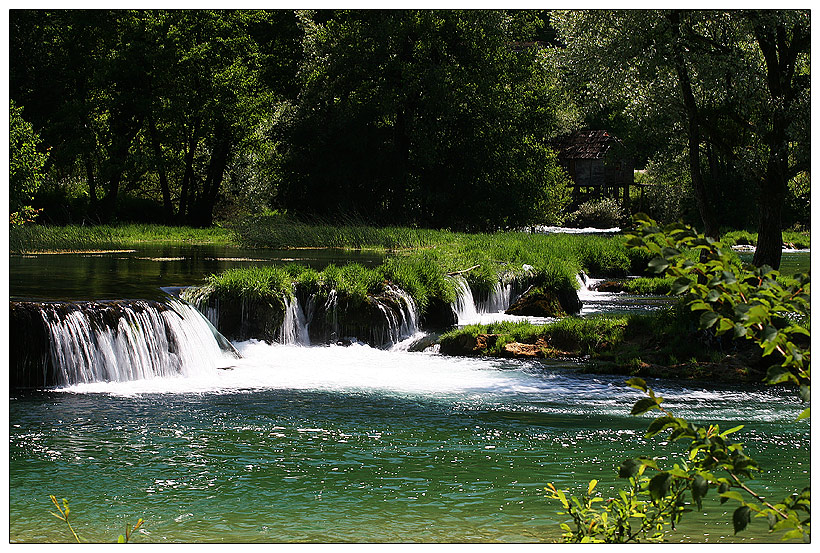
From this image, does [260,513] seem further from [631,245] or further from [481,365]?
[481,365]

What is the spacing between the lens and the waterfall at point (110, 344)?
40.0 feet

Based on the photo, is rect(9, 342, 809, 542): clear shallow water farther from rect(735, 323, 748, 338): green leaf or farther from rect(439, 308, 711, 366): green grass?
rect(735, 323, 748, 338): green leaf

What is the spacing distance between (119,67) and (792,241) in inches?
1199

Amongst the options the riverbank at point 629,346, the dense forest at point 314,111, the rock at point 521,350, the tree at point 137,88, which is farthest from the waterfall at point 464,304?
the tree at point 137,88

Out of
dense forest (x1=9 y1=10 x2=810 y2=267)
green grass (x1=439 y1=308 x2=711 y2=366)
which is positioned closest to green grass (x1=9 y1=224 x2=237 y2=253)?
dense forest (x1=9 y1=10 x2=810 y2=267)

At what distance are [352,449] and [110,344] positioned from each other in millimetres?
5268

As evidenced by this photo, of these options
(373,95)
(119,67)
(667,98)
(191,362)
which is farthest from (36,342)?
(119,67)

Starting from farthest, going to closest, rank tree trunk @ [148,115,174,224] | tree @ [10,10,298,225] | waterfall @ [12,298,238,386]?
tree trunk @ [148,115,174,224] → tree @ [10,10,298,225] → waterfall @ [12,298,238,386]

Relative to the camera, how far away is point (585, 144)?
71688 mm

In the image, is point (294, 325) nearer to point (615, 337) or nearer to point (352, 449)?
point (615, 337)

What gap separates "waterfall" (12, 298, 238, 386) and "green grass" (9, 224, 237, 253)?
41.9ft

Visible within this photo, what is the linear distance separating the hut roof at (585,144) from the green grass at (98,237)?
3986 cm

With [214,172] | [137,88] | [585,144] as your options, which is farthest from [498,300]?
[585,144]

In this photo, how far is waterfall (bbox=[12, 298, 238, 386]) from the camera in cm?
1218
